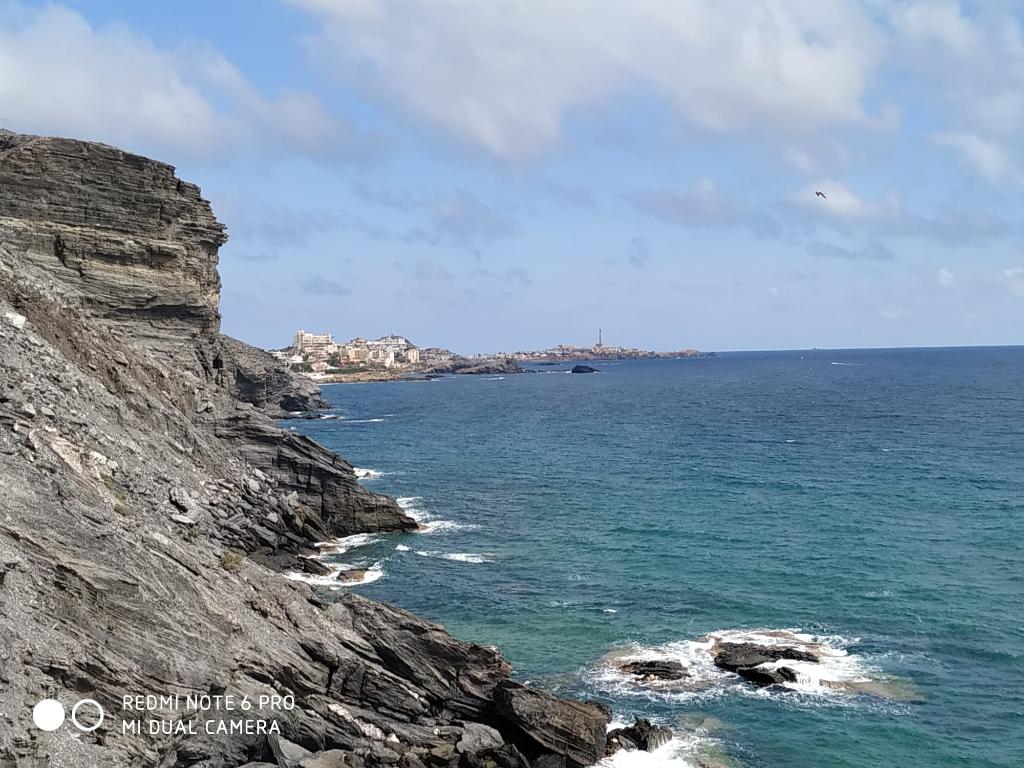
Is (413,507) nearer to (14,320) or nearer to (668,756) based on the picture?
(14,320)

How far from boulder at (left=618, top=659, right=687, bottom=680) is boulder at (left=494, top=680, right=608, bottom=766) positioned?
23.3ft

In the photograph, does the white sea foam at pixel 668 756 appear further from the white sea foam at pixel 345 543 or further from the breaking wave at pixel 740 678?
the white sea foam at pixel 345 543

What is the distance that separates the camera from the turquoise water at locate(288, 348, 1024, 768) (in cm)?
3238

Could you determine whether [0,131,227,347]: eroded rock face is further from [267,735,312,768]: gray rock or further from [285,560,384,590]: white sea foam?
[267,735,312,768]: gray rock

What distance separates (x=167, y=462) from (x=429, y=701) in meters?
23.9

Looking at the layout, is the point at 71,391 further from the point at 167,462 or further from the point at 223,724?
the point at 223,724

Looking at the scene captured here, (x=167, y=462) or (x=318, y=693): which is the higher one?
(x=167, y=462)

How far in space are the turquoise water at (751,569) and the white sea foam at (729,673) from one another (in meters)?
0.16

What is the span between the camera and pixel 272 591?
3102 centimetres

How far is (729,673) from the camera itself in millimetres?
35969

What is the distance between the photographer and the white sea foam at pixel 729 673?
34500mm

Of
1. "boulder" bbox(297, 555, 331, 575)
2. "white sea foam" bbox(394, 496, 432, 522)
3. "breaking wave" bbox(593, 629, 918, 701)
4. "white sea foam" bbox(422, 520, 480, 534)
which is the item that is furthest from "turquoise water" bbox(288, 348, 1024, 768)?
"boulder" bbox(297, 555, 331, 575)

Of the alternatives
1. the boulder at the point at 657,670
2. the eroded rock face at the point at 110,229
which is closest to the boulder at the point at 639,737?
the boulder at the point at 657,670

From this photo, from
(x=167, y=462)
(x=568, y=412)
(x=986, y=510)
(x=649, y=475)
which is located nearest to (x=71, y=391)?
(x=167, y=462)
